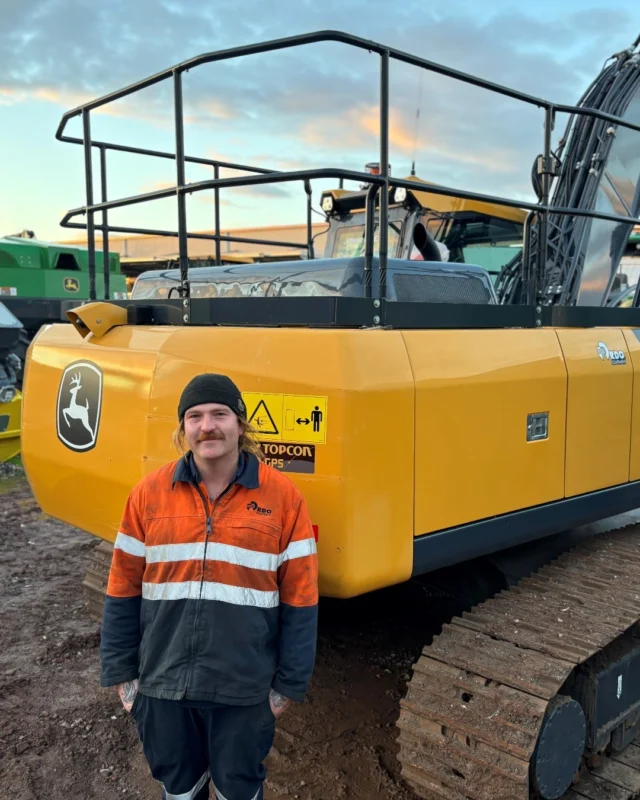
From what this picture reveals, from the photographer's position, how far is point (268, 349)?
7.86ft

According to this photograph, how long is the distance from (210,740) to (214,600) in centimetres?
45

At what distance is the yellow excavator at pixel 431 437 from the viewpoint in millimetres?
2301

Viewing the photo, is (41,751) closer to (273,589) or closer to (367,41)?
(273,589)

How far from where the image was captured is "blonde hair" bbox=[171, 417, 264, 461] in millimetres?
2234

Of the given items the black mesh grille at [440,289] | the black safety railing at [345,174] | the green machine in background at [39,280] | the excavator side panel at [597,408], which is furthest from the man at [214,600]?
the green machine in background at [39,280]

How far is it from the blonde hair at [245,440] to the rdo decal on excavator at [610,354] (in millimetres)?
1548

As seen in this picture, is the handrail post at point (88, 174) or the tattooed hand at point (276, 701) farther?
the handrail post at point (88, 174)

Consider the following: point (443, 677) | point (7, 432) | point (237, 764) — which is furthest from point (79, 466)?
point (7, 432)

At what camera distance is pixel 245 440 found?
2.25m

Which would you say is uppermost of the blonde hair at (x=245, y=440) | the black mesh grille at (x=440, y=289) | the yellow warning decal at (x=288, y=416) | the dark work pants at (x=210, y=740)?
the black mesh grille at (x=440, y=289)

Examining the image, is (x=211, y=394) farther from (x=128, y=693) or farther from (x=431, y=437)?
(x=128, y=693)

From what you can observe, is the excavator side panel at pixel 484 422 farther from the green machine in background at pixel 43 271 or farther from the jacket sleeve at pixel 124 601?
the green machine in background at pixel 43 271

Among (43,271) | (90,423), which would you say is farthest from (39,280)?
(90,423)

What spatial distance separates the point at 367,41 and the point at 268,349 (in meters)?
1.01
